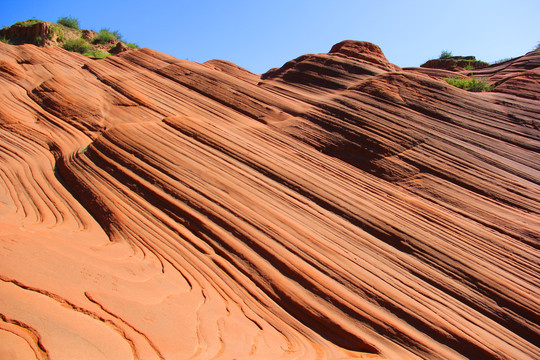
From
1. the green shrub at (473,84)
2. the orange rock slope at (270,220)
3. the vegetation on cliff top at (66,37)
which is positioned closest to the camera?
the orange rock slope at (270,220)

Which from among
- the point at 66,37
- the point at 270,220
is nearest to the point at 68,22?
the point at 66,37

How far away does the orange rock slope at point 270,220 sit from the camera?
10.2ft

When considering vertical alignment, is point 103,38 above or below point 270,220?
above

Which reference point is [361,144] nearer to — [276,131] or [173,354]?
[276,131]

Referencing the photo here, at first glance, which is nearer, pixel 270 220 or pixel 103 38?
pixel 270 220

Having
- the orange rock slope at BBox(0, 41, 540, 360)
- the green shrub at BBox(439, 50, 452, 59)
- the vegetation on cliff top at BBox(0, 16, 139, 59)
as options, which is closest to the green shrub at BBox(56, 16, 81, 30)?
the vegetation on cliff top at BBox(0, 16, 139, 59)

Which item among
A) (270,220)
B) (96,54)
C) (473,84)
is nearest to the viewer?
(270,220)

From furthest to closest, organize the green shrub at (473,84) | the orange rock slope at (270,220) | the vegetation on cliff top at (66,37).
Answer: the vegetation on cliff top at (66,37)
the green shrub at (473,84)
the orange rock slope at (270,220)

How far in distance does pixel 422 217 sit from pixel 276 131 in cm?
428

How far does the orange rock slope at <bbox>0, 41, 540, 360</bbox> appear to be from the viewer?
3123mm

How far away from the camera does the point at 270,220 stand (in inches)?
209

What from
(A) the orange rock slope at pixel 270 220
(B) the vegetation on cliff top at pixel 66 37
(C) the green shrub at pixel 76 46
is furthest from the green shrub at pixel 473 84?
(C) the green shrub at pixel 76 46

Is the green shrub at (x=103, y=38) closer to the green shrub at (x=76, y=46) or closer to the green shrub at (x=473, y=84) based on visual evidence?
the green shrub at (x=76, y=46)

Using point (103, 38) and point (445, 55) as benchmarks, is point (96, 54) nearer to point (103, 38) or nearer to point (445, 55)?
point (103, 38)
